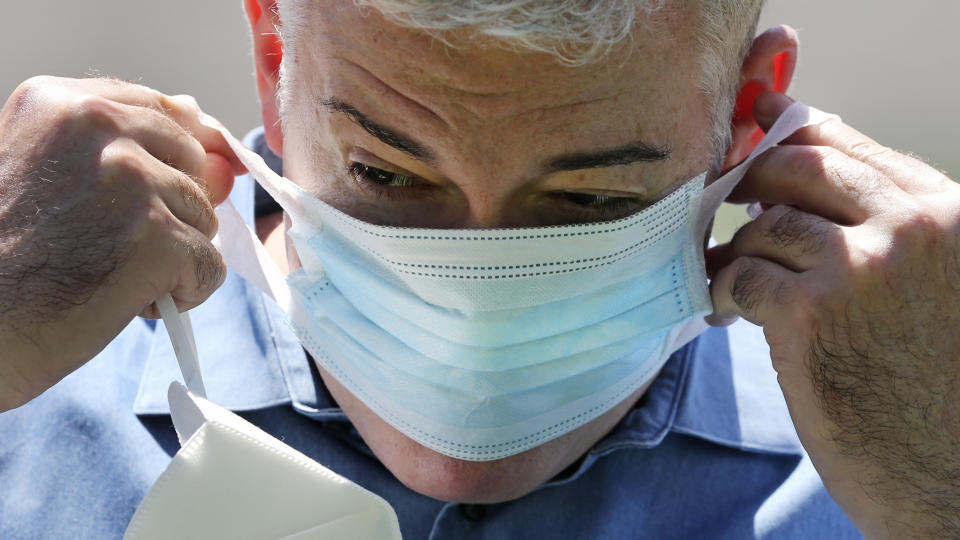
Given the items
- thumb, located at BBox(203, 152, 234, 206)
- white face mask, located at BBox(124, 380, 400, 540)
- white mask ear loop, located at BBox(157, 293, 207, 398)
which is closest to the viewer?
white face mask, located at BBox(124, 380, 400, 540)

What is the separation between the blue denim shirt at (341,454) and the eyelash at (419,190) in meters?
0.48

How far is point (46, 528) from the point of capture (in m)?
1.58

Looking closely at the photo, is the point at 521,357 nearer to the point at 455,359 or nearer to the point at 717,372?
the point at 455,359

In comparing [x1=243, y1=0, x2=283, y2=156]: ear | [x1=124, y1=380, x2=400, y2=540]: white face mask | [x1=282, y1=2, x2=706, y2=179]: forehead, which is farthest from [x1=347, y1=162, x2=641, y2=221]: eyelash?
[x1=124, y1=380, x2=400, y2=540]: white face mask

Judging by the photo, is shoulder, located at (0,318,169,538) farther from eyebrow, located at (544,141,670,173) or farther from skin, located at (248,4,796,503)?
eyebrow, located at (544,141,670,173)

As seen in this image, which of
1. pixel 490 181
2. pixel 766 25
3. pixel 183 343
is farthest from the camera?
pixel 766 25

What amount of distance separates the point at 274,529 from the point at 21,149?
28.0 inches

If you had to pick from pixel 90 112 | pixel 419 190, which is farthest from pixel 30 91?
pixel 419 190

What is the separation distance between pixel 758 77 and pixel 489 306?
2.49 ft

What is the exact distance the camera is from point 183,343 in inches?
49.7

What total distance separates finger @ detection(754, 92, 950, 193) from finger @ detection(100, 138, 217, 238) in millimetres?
991

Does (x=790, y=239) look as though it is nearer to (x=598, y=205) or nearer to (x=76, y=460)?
(x=598, y=205)

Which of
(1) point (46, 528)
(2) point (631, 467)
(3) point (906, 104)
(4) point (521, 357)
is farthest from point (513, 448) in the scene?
(3) point (906, 104)

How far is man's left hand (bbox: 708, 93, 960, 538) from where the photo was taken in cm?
138
